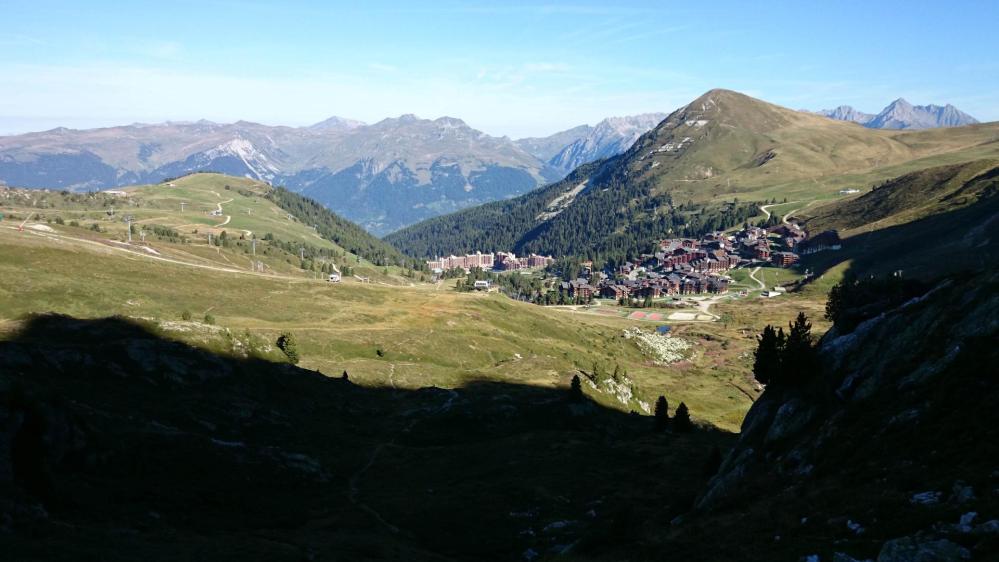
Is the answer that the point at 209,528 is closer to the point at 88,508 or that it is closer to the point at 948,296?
the point at 88,508

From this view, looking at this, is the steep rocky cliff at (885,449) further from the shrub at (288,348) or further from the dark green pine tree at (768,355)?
the shrub at (288,348)

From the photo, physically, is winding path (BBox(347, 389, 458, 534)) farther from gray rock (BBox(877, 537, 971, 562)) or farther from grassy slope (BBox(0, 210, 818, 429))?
gray rock (BBox(877, 537, 971, 562))

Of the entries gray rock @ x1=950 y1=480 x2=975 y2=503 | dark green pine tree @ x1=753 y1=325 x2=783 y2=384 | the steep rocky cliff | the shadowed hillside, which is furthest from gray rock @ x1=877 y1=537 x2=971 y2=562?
dark green pine tree @ x1=753 y1=325 x2=783 y2=384

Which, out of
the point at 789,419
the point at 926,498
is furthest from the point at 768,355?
the point at 926,498

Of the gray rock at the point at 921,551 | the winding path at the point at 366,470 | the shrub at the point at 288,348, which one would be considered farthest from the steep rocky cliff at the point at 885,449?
the shrub at the point at 288,348

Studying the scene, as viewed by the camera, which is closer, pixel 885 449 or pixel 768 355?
pixel 885 449

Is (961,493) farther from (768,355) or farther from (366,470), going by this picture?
(366,470)

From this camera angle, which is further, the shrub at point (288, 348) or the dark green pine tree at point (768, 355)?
the shrub at point (288, 348)

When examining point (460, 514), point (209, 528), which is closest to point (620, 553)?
point (460, 514)

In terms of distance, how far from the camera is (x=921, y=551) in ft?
79.8

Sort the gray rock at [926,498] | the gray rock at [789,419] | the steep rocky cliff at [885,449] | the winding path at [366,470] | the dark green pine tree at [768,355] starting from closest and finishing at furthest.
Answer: the steep rocky cliff at [885,449] < the gray rock at [926,498] < the gray rock at [789,419] < the winding path at [366,470] < the dark green pine tree at [768,355]

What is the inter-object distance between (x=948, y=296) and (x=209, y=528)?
198 feet

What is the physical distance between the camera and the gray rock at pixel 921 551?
23609mm

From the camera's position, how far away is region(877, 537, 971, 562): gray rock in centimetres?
2361
